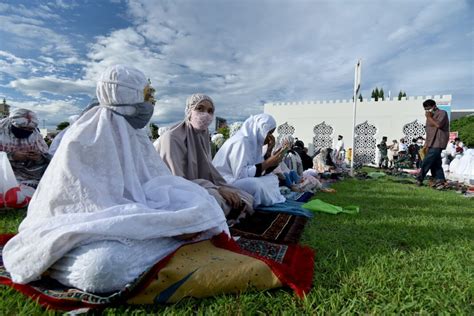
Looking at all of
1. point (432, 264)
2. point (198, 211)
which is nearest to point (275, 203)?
point (432, 264)

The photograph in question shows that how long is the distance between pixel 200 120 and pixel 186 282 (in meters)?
1.54

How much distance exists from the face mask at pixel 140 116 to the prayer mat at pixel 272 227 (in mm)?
949

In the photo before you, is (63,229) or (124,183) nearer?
(63,229)

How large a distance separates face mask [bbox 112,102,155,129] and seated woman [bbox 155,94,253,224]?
70cm

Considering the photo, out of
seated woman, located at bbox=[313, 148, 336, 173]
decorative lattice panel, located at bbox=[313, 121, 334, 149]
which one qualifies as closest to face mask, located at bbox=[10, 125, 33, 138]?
seated woman, located at bbox=[313, 148, 336, 173]

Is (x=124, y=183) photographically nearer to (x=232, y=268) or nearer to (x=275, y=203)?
(x=232, y=268)

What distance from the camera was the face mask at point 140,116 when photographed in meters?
1.54

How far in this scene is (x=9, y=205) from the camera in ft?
8.40

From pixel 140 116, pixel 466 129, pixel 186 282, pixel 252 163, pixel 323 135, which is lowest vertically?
pixel 466 129

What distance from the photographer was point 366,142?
51.5 ft

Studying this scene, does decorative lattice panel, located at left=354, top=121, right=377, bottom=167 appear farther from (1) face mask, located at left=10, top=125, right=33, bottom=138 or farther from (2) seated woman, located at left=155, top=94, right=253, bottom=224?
(1) face mask, located at left=10, top=125, right=33, bottom=138

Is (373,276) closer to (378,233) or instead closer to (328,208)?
(378,233)

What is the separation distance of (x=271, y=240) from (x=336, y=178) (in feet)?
17.5

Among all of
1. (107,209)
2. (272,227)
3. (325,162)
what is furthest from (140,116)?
(325,162)
